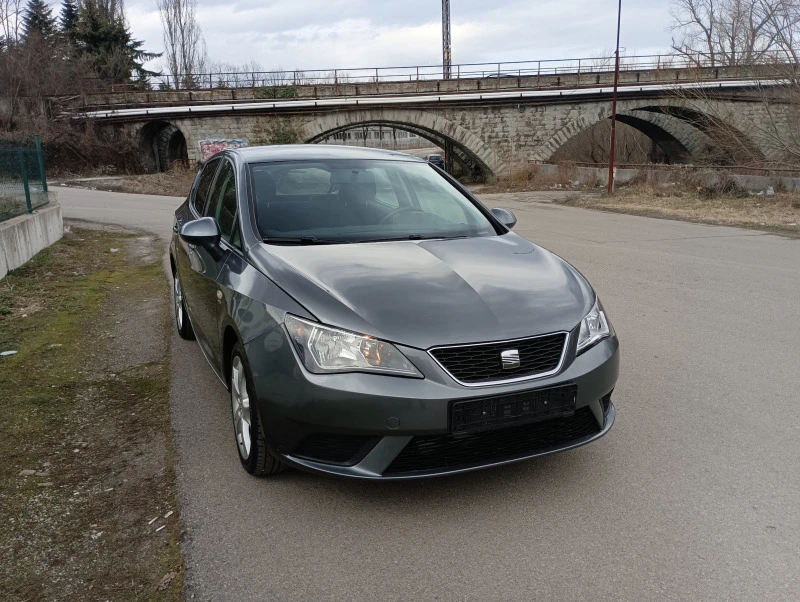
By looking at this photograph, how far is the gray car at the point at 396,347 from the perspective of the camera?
295 cm

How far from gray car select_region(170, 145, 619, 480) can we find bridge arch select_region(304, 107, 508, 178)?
36408 mm

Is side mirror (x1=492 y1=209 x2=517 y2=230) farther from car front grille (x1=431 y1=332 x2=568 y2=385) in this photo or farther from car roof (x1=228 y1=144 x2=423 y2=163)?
car front grille (x1=431 y1=332 x2=568 y2=385)

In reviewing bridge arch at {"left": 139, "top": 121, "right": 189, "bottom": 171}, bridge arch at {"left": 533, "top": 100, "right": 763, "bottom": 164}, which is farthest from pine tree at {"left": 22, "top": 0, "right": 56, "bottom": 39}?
bridge arch at {"left": 533, "top": 100, "right": 763, "bottom": 164}

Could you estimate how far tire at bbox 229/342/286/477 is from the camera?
3324 millimetres

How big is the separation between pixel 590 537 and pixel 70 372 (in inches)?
160

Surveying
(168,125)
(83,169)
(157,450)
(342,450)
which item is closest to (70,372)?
(157,450)

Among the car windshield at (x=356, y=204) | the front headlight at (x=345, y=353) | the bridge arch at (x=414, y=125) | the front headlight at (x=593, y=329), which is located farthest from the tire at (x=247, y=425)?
the bridge arch at (x=414, y=125)

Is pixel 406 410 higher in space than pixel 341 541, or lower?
higher

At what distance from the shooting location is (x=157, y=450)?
3.90 meters

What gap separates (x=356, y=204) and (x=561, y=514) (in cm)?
231

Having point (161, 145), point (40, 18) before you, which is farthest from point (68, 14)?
point (161, 145)

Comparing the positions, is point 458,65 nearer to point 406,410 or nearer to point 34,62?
point 34,62

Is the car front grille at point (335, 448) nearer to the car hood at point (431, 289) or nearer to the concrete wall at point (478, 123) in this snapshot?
the car hood at point (431, 289)

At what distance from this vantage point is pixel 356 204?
448cm
